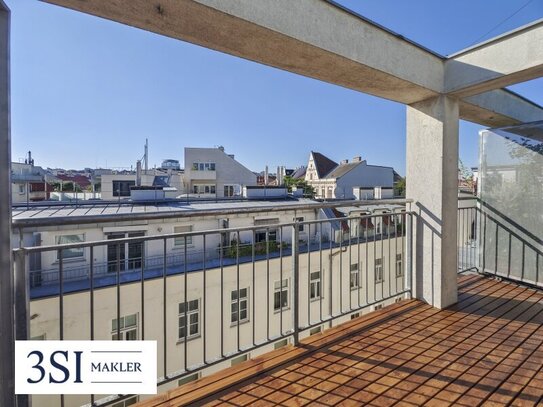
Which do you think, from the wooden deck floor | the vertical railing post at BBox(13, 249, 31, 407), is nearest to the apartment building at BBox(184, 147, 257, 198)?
the wooden deck floor

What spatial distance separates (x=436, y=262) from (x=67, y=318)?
7028 millimetres

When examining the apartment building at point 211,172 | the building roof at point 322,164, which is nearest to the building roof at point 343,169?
the building roof at point 322,164

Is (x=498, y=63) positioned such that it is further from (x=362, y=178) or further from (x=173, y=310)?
(x=362, y=178)

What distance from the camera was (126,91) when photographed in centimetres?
1567

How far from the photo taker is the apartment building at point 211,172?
90.9 feet

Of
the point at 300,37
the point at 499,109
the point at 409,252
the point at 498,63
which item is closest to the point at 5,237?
the point at 300,37

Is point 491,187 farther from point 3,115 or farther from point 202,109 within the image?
point 202,109

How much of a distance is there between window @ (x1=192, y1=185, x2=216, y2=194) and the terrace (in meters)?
25.2

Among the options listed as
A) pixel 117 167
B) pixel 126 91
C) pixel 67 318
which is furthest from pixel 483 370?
pixel 117 167

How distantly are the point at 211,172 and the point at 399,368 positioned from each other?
26878 mm

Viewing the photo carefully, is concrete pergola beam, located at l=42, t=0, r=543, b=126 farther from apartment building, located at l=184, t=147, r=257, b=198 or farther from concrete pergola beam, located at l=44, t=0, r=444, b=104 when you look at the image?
apartment building, located at l=184, t=147, r=257, b=198

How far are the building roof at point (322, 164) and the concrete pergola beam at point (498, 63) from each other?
112 feet

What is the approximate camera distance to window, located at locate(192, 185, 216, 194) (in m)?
27.9

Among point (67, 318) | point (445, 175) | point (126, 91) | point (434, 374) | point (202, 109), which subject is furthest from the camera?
point (202, 109)
